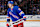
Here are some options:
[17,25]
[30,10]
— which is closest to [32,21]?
[30,10]

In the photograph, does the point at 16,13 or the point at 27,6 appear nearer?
the point at 16,13

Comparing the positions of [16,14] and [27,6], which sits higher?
[27,6]

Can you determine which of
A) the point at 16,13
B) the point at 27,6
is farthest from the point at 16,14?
the point at 27,6

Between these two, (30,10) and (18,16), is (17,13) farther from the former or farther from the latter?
(30,10)

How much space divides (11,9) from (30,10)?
3001 millimetres

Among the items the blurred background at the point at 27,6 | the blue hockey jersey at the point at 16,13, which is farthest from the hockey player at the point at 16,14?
the blurred background at the point at 27,6

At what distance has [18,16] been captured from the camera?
6.46ft

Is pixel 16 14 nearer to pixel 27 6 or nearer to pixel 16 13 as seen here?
pixel 16 13

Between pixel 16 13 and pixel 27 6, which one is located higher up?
pixel 27 6

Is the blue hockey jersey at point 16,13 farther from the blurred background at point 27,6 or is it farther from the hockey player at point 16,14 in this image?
the blurred background at point 27,6

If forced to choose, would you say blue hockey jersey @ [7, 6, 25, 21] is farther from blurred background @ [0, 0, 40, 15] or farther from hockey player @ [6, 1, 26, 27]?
blurred background @ [0, 0, 40, 15]

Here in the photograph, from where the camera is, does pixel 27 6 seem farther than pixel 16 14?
Yes

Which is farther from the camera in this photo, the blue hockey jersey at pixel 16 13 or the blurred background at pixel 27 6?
the blurred background at pixel 27 6

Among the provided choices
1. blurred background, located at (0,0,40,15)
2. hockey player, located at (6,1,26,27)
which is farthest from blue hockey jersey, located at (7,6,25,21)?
blurred background, located at (0,0,40,15)
